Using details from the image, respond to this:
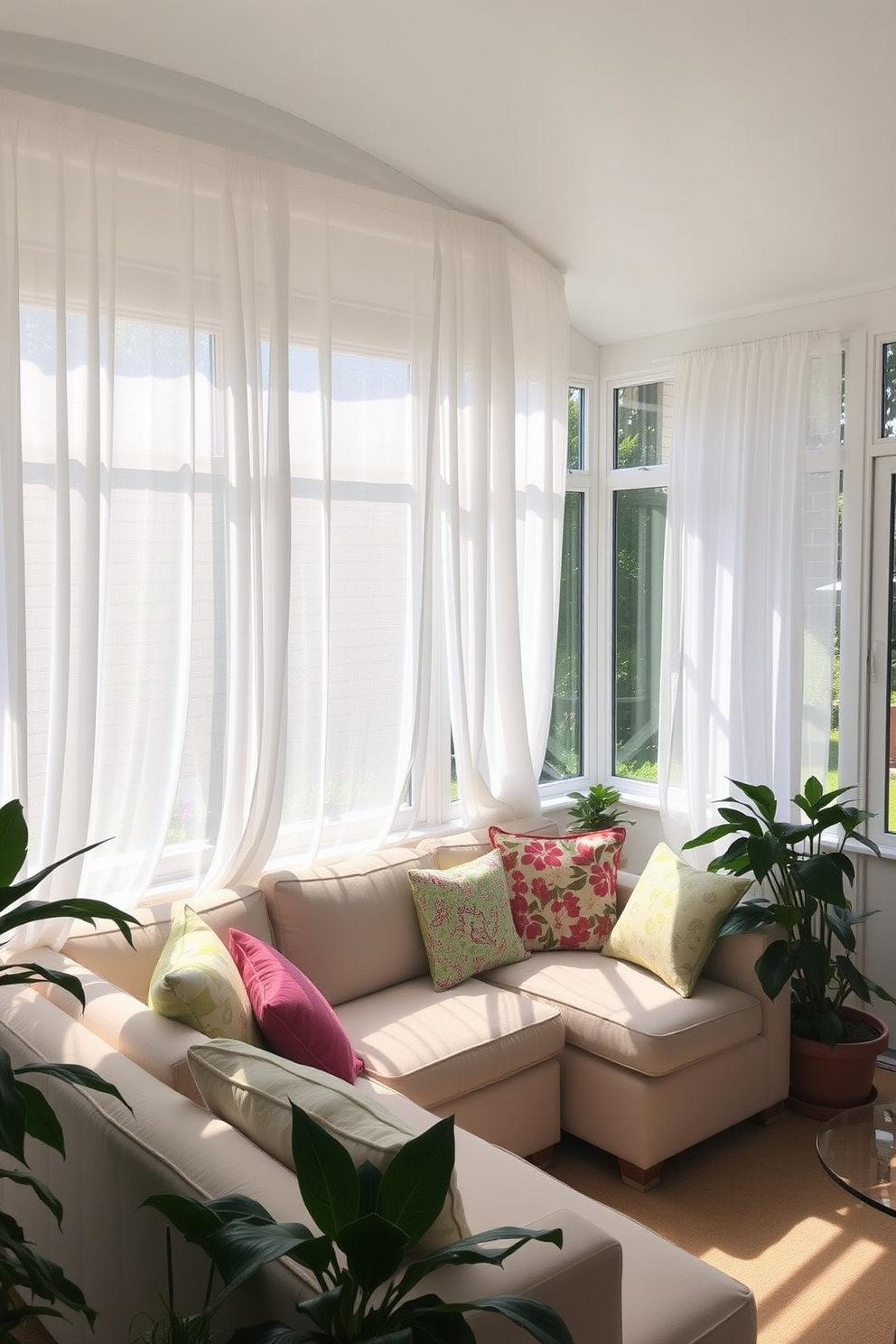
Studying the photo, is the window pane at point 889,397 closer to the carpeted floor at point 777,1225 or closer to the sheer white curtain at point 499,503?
the sheer white curtain at point 499,503

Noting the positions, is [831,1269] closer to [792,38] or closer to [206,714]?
[206,714]

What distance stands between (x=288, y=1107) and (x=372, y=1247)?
0.56m

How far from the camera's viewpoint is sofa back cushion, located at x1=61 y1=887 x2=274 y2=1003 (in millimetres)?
3002

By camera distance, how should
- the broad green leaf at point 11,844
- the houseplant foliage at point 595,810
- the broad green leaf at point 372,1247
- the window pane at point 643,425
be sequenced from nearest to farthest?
the broad green leaf at point 372,1247 < the broad green leaf at point 11,844 < the houseplant foliage at point 595,810 < the window pane at point 643,425

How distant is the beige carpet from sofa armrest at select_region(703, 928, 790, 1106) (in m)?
0.18

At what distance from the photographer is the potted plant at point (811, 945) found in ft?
11.7

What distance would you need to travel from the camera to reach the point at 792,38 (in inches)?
114

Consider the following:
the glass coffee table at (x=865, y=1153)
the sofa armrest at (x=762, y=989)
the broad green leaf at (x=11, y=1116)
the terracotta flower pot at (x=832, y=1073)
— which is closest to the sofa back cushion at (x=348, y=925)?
the sofa armrest at (x=762, y=989)

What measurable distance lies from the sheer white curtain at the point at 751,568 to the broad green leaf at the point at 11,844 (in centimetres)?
312

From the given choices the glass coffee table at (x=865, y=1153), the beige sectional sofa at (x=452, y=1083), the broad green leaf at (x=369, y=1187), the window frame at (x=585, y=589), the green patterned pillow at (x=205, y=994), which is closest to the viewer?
the broad green leaf at (x=369, y=1187)

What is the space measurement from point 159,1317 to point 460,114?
3336 millimetres

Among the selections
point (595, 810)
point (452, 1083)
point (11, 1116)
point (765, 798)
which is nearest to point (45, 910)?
point (11, 1116)

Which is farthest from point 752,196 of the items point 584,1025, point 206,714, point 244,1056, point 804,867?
point 244,1056

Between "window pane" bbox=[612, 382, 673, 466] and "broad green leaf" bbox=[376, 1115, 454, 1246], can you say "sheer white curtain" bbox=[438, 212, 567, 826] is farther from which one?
"broad green leaf" bbox=[376, 1115, 454, 1246]
